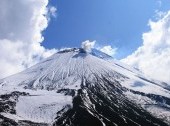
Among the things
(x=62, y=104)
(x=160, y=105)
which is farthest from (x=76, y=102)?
Result: (x=160, y=105)

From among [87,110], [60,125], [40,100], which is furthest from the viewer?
[40,100]

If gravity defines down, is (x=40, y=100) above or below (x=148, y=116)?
above

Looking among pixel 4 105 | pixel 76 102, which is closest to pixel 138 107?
pixel 76 102

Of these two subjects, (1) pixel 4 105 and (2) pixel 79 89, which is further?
(2) pixel 79 89

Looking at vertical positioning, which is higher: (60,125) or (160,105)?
(160,105)

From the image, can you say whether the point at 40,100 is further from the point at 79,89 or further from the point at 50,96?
the point at 79,89

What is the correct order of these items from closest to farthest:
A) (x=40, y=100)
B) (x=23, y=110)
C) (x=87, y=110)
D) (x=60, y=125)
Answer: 1. (x=60, y=125)
2. (x=87, y=110)
3. (x=23, y=110)
4. (x=40, y=100)

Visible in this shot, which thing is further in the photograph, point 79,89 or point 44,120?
point 79,89

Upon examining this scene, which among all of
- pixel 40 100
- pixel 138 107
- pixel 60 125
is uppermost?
pixel 40 100

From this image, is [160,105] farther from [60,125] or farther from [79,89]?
[60,125]

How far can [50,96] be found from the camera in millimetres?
192375

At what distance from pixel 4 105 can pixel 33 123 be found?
86.9ft

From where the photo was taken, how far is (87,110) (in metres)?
162

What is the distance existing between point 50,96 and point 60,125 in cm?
4314
